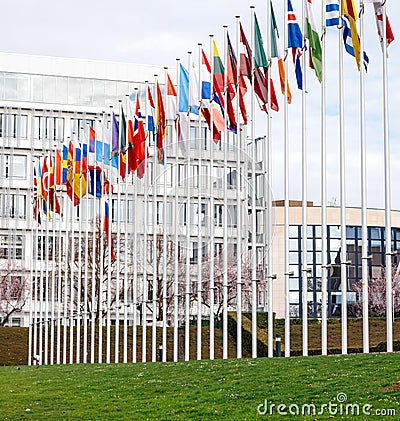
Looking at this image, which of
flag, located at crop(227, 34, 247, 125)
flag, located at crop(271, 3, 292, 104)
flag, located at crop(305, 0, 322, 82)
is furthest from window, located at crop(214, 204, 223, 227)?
flag, located at crop(305, 0, 322, 82)

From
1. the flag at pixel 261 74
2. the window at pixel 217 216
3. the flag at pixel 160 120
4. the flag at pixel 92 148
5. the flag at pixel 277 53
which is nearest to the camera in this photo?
the flag at pixel 277 53

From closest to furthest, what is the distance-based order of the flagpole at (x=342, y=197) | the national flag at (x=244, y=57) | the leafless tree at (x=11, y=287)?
the flagpole at (x=342, y=197), the national flag at (x=244, y=57), the leafless tree at (x=11, y=287)

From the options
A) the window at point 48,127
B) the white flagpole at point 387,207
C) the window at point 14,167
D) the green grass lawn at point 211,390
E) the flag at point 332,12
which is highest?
the window at point 48,127

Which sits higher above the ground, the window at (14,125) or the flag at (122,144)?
the window at (14,125)

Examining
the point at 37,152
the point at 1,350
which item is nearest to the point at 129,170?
the point at 1,350

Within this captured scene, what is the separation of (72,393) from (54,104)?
6524cm

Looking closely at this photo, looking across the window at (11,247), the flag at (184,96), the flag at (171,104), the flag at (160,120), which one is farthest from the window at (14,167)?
the flag at (184,96)

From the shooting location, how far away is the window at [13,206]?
8406cm

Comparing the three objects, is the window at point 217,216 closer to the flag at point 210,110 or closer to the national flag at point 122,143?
the national flag at point 122,143

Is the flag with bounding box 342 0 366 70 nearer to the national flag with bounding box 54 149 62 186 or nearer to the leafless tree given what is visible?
the national flag with bounding box 54 149 62 186

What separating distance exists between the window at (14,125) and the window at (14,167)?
1865 millimetres

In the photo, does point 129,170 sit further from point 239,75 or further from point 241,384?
point 241,384

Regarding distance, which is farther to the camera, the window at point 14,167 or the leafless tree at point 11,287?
the window at point 14,167

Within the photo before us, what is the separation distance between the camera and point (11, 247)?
83.4 metres
